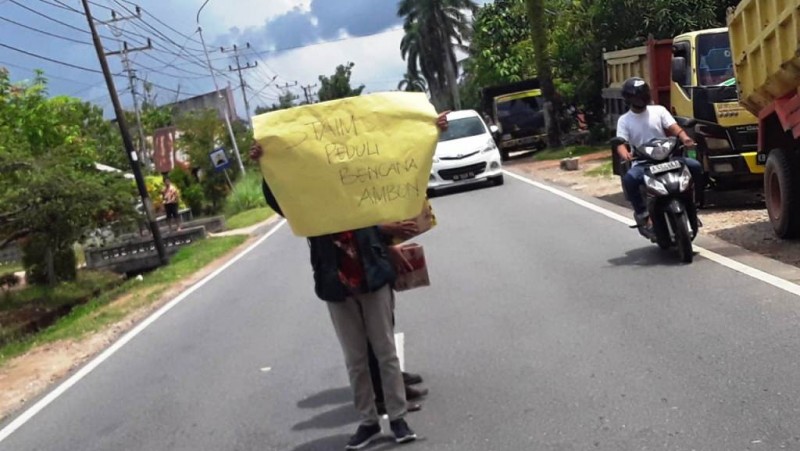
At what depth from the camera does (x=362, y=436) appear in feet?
18.9

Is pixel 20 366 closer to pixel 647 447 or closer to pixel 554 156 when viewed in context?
pixel 647 447

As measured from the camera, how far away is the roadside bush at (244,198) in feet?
146

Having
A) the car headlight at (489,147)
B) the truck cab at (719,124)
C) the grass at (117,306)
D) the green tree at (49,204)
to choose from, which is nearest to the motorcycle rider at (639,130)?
the truck cab at (719,124)

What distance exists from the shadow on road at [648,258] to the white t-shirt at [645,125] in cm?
118

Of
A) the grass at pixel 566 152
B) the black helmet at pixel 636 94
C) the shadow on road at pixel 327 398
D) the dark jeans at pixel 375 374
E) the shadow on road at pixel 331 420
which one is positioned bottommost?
the grass at pixel 566 152

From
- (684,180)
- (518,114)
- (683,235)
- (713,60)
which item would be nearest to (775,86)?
(684,180)

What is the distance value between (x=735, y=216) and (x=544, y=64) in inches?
902

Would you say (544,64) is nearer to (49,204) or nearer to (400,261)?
(49,204)

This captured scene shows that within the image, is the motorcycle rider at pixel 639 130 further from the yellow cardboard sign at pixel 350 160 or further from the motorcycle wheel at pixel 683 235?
the yellow cardboard sign at pixel 350 160

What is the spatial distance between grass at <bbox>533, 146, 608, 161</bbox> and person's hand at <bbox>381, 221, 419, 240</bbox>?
91.6ft

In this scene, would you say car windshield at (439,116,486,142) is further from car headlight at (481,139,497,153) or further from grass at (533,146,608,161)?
grass at (533,146,608,161)

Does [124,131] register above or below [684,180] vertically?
above

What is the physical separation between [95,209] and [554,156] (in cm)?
1680

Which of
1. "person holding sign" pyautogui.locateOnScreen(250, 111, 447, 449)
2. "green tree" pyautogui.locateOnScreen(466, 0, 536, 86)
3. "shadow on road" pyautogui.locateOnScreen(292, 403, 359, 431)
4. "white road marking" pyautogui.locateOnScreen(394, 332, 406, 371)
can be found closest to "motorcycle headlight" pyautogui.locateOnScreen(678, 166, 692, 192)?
"white road marking" pyautogui.locateOnScreen(394, 332, 406, 371)
